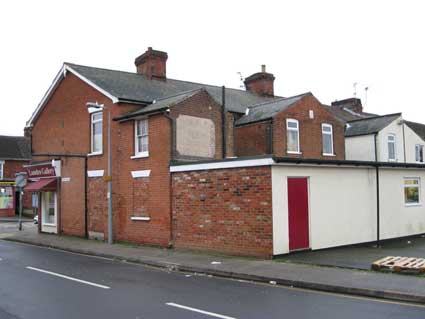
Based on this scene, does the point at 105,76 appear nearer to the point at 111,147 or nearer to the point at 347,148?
the point at 111,147

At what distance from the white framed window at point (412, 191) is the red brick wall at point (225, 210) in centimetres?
808

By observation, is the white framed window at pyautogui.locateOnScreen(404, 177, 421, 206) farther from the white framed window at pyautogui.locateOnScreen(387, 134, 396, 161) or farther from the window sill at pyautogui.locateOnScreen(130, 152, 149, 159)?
the window sill at pyautogui.locateOnScreen(130, 152, 149, 159)

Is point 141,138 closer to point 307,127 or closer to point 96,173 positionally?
point 96,173

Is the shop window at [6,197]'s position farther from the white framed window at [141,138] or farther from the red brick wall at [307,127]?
the red brick wall at [307,127]

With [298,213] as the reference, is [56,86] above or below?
above

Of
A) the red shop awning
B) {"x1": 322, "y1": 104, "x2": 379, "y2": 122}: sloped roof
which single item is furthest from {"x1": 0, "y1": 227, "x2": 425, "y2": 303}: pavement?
{"x1": 322, "y1": 104, "x2": 379, "y2": 122}: sloped roof

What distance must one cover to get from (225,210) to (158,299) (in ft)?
20.2

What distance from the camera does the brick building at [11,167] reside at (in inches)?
1778

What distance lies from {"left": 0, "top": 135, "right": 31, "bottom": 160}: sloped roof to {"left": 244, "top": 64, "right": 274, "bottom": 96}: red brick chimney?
29.5 m

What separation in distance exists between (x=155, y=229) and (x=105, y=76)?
889 centimetres

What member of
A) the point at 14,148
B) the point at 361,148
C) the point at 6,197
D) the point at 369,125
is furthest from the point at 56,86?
the point at 14,148

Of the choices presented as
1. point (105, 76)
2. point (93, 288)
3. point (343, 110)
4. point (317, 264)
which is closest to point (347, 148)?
point (343, 110)

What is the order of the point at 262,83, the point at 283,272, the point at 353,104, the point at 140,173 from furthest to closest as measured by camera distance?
1. the point at 353,104
2. the point at 262,83
3. the point at 140,173
4. the point at 283,272

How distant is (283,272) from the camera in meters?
11.3
